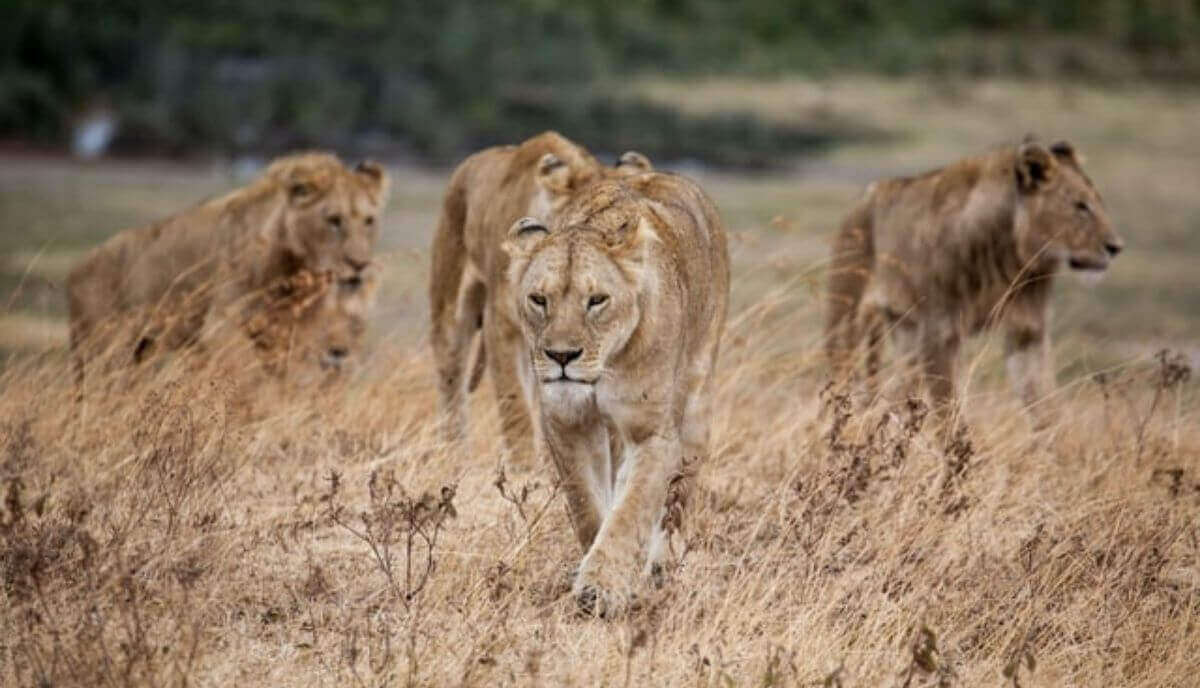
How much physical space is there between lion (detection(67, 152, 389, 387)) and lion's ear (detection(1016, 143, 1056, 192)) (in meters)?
3.27

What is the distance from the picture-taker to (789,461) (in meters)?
8.02

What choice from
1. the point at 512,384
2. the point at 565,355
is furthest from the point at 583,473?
the point at 512,384

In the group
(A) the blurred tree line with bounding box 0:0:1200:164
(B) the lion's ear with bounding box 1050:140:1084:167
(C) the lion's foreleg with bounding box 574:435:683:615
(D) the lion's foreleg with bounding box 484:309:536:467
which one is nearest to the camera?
(C) the lion's foreleg with bounding box 574:435:683:615

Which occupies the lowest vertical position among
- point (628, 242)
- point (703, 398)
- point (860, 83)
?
point (860, 83)

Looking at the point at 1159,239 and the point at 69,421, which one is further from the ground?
the point at 69,421

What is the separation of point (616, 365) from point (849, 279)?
496 cm

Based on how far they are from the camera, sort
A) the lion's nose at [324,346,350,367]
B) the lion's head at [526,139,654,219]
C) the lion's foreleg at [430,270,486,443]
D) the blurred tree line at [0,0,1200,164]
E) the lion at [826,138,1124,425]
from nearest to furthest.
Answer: the lion's head at [526,139,654,219], the lion's foreleg at [430,270,486,443], the lion at [826,138,1124,425], the lion's nose at [324,346,350,367], the blurred tree line at [0,0,1200,164]

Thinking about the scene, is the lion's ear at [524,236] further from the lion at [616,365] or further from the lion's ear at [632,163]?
the lion's ear at [632,163]

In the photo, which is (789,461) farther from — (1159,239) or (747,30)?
(747,30)

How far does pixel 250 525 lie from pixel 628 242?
169 centimetres

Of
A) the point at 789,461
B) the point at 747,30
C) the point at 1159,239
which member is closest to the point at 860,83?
the point at 747,30

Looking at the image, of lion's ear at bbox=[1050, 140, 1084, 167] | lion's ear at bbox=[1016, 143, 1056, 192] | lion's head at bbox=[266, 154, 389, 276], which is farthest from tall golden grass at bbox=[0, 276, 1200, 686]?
lion's ear at bbox=[1050, 140, 1084, 167]

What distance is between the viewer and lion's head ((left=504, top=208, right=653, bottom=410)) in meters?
5.80

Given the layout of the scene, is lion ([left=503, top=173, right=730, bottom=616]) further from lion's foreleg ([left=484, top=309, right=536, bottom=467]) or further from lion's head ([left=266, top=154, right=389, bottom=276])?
lion's head ([left=266, top=154, right=389, bottom=276])
